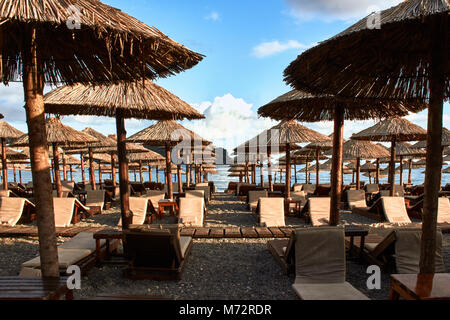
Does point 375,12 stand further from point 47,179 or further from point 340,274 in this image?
point 47,179

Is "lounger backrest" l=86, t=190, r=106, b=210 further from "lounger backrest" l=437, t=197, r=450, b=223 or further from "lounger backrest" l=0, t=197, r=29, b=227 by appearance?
"lounger backrest" l=437, t=197, r=450, b=223

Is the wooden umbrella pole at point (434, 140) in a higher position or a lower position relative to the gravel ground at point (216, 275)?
higher

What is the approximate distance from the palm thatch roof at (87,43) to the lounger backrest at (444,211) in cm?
797

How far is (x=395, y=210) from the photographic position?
7.71 meters

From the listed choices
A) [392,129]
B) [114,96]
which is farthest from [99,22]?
[392,129]

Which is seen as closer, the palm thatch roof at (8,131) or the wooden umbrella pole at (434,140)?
the wooden umbrella pole at (434,140)

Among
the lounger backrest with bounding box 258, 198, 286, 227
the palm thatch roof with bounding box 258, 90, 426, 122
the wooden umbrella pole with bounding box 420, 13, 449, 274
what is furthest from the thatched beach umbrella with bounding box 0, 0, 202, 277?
the lounger backrest with bounding box 258, 198, 286, 227

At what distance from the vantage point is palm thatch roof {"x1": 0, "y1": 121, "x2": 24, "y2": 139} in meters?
10.7

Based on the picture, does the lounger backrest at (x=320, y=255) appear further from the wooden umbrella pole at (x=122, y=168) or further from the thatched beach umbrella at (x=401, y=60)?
the wooden umbrella pole at (x=122, y=168)

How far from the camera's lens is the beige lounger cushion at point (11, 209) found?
6.84 m

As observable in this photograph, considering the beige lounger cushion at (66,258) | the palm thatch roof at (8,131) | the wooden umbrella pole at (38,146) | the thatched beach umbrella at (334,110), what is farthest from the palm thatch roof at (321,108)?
the palm thatch roof at (8,131)

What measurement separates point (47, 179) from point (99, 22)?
1393mm

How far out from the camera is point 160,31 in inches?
94.9

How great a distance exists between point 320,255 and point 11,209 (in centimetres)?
737
